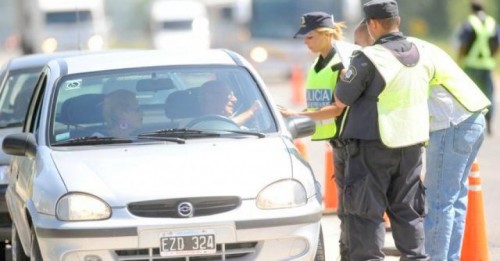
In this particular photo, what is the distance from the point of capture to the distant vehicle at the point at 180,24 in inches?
1916

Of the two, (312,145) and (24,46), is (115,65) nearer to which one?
(312,145)

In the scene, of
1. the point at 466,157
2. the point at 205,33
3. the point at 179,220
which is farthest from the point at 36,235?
the point at 205,33

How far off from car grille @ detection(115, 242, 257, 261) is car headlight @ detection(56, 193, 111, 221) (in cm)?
23

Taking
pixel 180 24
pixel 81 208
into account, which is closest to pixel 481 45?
pixel 81 208

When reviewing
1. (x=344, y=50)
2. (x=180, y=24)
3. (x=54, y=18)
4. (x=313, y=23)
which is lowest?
(x=344, y=50)

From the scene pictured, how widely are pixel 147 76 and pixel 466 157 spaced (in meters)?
2.10

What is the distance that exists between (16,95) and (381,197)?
4.68m

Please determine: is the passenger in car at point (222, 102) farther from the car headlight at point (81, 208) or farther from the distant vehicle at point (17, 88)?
the distant vehicle at point (17, 88)

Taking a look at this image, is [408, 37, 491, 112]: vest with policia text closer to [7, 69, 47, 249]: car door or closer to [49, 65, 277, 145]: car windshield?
[49, 65, 277, 145]: car windshield

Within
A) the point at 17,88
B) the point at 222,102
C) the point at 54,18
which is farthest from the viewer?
the point at 54,18

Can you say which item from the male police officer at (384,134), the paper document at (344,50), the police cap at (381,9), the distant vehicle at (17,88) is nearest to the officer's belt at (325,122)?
the paper document at (344,50)

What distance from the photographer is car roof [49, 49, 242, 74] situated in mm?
9219

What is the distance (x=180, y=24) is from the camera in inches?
1939

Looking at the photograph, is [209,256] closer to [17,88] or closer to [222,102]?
[222,102]
